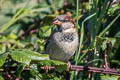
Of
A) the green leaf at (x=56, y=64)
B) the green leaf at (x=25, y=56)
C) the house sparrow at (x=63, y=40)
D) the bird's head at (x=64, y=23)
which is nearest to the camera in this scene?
the green leaf at (x=25, y=56)

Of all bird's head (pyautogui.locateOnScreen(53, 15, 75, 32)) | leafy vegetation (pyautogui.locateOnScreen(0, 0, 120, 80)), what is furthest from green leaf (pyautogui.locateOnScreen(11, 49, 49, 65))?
bird's head (pyautogui.locateOnScreen(53, 15, 75, 32))

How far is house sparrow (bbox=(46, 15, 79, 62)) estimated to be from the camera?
9.84 feet

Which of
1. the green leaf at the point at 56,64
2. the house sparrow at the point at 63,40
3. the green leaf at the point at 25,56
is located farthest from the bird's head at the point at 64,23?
the green leaf at the point at 25,56

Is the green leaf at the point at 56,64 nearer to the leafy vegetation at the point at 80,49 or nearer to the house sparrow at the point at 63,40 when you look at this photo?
the leafy vegetation at the point at 80,49

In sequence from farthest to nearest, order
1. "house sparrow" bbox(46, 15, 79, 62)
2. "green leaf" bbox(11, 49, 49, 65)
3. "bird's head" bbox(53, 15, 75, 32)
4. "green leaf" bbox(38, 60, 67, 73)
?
"bird's head" bbox(53, 15, 75, 32), "house sparrow" bbox(46, 15, 79, 62), "green leaf" bbox(38, 60, 67, 73), "green leaf" bbox(11, 49, 49, 65)

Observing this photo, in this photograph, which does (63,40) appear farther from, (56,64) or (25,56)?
(25,56)

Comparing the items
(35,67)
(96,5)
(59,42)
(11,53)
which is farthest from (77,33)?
(11,53)

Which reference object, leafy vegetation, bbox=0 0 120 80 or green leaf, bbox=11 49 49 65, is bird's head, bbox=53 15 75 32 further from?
green leaf, bbox=11 49 49 65

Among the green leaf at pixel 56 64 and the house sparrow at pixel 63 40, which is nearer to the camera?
the green leaf at pixel 56 64

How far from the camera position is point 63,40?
3.05 meters

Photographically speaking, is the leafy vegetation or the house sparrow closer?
the leafy vegetation

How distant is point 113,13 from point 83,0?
886 mm

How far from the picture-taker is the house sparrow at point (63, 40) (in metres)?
3.00

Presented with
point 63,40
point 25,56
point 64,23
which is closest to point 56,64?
point 25,56
